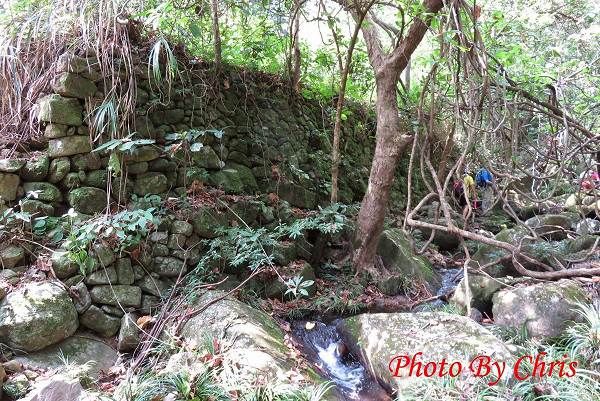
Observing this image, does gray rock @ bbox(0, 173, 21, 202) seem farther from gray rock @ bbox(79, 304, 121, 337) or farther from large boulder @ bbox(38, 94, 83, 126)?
gray rock @ bbox(79, 304, 121, 337)

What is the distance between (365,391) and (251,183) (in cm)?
259

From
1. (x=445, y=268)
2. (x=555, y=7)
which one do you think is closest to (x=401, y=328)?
(x=445, y=268)

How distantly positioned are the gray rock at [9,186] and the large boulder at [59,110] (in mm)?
567

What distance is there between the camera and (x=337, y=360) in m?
3.30

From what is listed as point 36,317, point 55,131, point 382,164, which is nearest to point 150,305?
point 36,317

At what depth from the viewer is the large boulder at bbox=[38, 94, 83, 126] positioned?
3.41 metres

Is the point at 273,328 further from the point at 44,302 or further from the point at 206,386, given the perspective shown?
the point at 44,302

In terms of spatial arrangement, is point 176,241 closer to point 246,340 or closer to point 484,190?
point 246,340

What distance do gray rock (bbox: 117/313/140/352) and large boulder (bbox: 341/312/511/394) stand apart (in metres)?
1.71

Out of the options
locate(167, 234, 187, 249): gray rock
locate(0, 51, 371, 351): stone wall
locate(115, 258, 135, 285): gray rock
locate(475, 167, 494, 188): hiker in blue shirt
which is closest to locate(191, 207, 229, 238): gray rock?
locate(0, 51, 371, 351): stone wall

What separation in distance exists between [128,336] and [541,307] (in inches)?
128

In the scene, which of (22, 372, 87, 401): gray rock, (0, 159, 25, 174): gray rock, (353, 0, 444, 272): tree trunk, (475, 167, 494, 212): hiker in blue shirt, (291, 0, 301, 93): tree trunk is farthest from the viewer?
(475, 167, 494, 212): hiker in blue shirt

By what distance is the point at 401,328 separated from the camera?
2994 millimetres

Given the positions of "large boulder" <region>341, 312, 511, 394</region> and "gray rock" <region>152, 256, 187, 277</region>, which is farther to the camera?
"gray rock" <region>152, 256, 187, 277</region>
